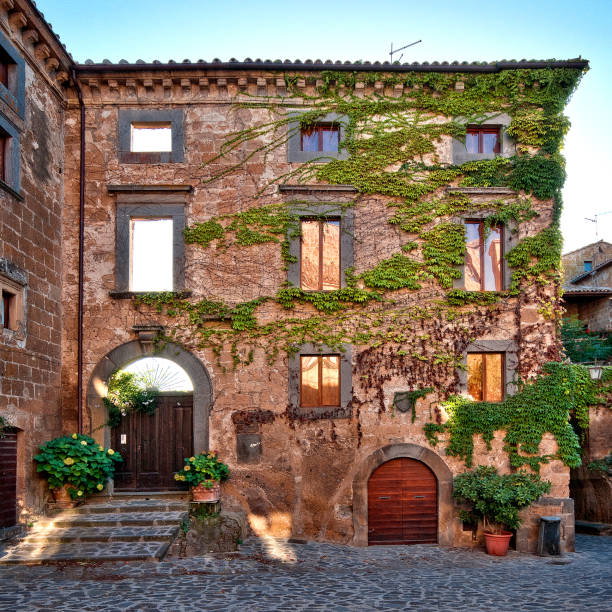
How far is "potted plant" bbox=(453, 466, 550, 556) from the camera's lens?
12352mm

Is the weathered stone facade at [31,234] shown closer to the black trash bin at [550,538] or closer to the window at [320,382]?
the window at [320,382]

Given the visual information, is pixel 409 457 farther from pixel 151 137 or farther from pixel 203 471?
pixel 151 137

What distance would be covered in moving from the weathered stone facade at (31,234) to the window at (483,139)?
8581 mm

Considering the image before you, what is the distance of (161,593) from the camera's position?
29.0 feet

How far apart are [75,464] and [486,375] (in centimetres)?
837

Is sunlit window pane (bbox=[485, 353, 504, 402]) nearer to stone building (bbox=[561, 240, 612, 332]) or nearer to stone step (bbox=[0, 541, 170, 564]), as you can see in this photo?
stone building (bbox=[561, 240, 612, 332])

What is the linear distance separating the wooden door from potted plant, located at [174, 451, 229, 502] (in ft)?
9.30

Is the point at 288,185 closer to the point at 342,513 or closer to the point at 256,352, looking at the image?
the point at 256,352

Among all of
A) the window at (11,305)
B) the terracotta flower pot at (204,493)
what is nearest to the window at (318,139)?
the window at (11,305)

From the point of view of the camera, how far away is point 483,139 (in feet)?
46.6

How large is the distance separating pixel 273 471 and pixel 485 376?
4831 millimetres

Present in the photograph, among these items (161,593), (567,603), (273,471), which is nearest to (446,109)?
(273,471)

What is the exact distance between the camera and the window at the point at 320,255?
13719 mm

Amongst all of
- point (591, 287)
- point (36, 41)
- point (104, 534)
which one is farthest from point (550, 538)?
point (591, 287)
